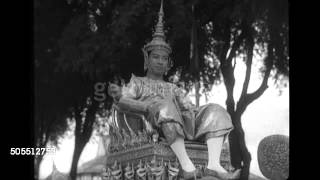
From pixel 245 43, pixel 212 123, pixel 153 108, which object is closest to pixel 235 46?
pixel 245 43

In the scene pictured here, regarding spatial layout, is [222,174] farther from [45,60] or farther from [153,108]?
[45,60]

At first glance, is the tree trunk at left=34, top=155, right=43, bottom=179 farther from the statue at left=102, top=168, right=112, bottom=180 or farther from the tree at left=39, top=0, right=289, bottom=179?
the statue at left=102, top=168, right=112, bottom=180

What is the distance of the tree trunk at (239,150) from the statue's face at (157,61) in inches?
125

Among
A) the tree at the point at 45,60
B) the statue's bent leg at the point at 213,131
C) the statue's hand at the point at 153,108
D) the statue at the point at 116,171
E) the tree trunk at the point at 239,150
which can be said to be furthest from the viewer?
the tree at the point at 45,60

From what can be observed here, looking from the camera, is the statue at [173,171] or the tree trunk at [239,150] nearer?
the statue at [173,171]

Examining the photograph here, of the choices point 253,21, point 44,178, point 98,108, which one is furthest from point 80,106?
point 253,21

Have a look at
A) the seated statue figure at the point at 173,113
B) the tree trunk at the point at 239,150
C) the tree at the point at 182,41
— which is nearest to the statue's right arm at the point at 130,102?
the seated statue figure at the point at 173,113

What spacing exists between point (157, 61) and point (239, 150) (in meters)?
3.40

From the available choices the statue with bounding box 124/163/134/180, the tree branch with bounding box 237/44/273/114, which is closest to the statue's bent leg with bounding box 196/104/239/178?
the statue with bounding box 124/163/134/180

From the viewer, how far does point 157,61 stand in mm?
7875

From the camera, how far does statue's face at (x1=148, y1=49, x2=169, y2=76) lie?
7.86 m

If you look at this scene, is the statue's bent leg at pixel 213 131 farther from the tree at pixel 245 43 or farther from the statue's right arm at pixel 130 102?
the tree at pixel 245 43

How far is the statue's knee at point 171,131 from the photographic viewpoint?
6.89 meters

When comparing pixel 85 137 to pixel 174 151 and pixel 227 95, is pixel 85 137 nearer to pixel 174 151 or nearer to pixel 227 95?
pixel 227 95
